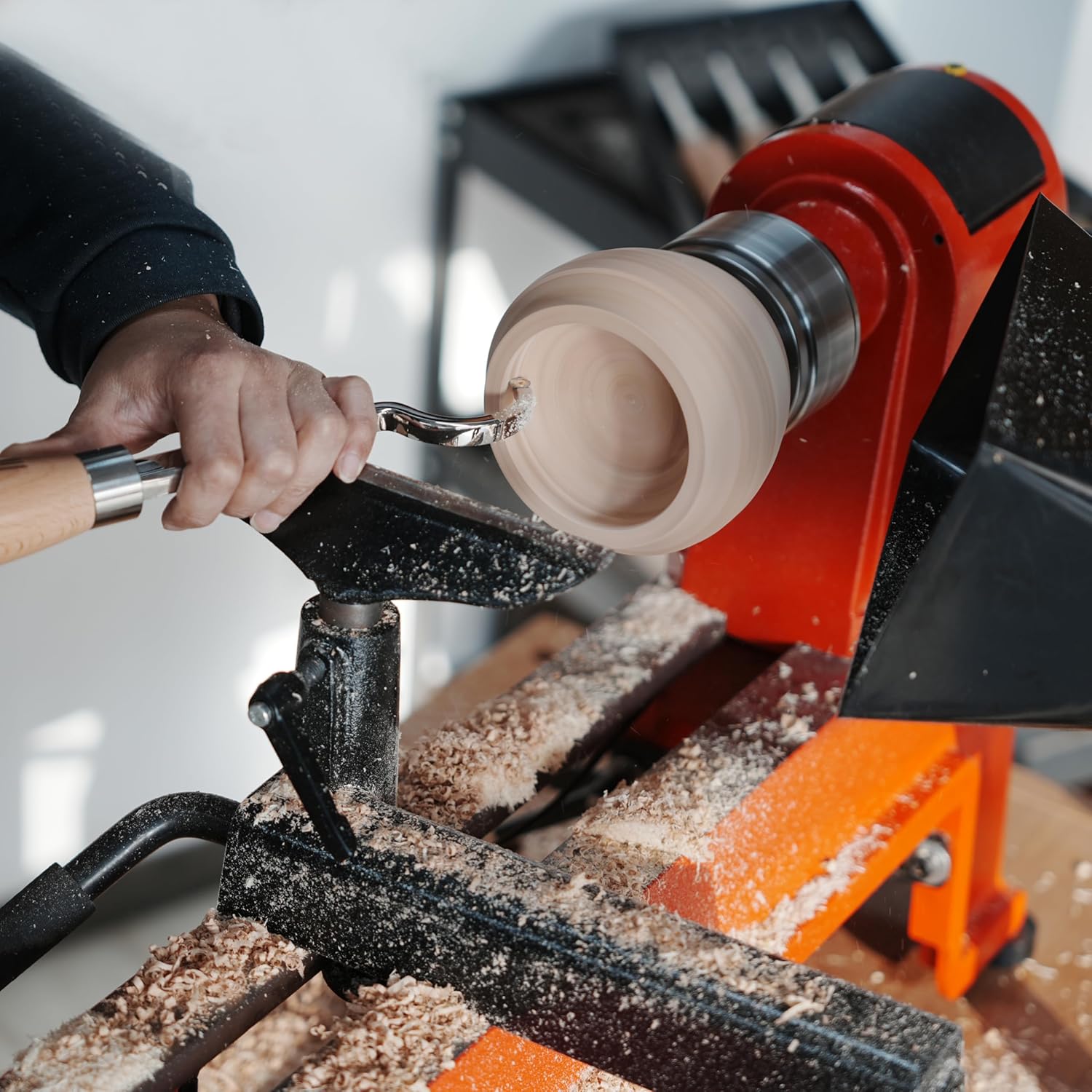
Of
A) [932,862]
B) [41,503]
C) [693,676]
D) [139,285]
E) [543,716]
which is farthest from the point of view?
[932,862]

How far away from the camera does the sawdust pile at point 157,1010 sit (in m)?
0.63

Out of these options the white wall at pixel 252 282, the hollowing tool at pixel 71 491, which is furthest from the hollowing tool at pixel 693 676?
the white wall at pixel 252 282

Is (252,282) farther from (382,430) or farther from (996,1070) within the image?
(996,1070)

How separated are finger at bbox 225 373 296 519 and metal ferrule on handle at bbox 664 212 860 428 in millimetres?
305

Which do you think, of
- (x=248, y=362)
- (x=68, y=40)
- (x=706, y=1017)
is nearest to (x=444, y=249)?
(x=68, y=40)

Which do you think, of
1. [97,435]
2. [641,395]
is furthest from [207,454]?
[641,395]

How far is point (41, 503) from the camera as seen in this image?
1.89ft

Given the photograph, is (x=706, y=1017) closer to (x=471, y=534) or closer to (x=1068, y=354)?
(x=471, y=534)

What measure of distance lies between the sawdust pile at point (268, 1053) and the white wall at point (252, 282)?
521 millimetres

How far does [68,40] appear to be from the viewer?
1.20 metres

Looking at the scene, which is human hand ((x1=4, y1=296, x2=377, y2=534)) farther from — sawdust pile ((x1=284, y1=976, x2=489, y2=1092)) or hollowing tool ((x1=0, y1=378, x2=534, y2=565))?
sawdust pile ((x1=284, y1=976, x2=489, y2=1092))

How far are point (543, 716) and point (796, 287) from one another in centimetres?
38

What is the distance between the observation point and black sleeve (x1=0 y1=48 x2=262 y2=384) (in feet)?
2.67

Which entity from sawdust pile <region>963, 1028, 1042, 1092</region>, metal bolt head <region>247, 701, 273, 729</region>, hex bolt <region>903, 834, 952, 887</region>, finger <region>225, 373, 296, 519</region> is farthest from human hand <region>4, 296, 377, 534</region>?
sawdust pile <region>963, 1028, 1042, 1092</region>
